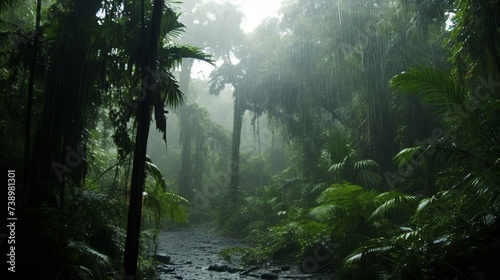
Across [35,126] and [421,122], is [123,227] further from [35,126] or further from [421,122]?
[421,122]

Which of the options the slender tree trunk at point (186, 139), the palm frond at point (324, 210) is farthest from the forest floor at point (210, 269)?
the slender tree trunk at point (186, 139)

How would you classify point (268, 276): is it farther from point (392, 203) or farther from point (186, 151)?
point (186, 151)

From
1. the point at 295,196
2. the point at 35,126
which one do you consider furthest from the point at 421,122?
the point at 35,126

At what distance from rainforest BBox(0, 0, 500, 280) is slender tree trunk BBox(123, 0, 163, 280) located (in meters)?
0.01

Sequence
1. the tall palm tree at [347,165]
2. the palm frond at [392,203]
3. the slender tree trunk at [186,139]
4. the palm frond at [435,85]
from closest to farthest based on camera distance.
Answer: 1. the palm frond at [435,85]
2. the palm frond at [392,203]
3. the tall palm tree at [347,165]
4. the slender tree trunk at [186,139]

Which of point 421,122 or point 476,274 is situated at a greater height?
point 421,122

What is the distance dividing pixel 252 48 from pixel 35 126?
49.8 ft

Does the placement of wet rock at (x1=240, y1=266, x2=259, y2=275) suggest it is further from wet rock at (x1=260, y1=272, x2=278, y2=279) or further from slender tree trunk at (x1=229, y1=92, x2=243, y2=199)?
slender tree trunk at (x1=229, y1=92, x2=243, y2=199)

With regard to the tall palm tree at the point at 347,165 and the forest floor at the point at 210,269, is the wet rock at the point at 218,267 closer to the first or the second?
the forest floor at the point at 210,269

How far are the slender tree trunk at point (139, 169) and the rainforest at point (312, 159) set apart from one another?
0.01m

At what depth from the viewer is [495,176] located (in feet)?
13.9

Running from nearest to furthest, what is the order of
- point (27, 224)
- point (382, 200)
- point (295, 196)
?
point (27, 224) < point (382, 200) < point (295, 196)

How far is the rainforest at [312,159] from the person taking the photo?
4176 mm

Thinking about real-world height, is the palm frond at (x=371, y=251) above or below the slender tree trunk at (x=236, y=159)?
below
